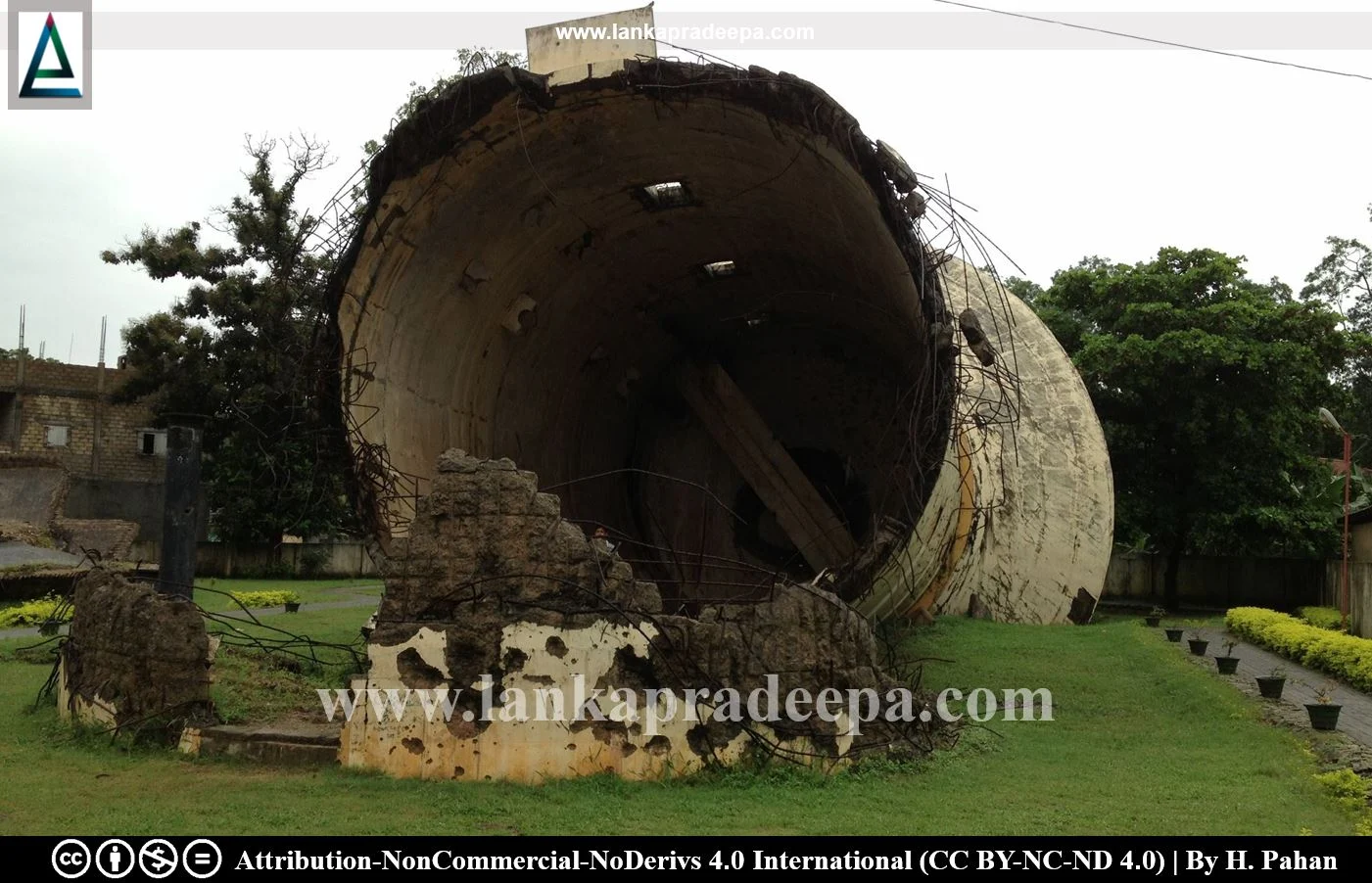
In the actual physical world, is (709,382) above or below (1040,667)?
above

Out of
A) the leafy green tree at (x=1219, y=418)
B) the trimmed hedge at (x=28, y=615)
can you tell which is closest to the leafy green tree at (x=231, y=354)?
the trimmed hedge at (x=28, y=615)

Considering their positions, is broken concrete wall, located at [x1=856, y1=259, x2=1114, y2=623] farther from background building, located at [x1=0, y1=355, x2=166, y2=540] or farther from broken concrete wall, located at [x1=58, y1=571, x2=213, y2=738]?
background building, located at [x1=0, y1=355, x2=166, y2=540]

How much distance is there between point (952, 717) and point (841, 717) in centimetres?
125

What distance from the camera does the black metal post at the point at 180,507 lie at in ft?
35.8

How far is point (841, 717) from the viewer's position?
580 cm

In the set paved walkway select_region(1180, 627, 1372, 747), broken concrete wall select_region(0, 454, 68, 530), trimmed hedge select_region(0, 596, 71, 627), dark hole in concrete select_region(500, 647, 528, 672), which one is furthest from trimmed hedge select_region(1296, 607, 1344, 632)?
broken concrete wall select_region(0, 454, 68, 530)

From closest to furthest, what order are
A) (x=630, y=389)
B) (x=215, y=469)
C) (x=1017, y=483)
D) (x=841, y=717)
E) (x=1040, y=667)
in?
(x=841, y=717) < (x=1040, y=667) < (x=1017, y=483) < (x=630, y=389) < (x=215, y=469)

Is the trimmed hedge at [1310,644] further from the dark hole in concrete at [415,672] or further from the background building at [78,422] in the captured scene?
the background building at [78,422]

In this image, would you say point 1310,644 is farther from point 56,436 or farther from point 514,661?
point 56,436

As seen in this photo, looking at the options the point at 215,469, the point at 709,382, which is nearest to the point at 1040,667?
the point at 709,382

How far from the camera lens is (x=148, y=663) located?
6.56 m
